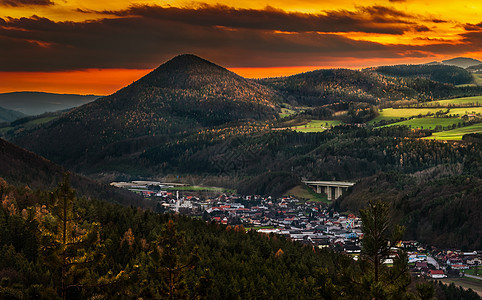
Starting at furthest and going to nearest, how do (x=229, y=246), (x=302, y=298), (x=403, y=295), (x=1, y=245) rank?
(x=229, y=246) → (x=302, y=298) → (x=1, y=245) → (x=403, y=295)

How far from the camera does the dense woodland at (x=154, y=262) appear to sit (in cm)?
4838

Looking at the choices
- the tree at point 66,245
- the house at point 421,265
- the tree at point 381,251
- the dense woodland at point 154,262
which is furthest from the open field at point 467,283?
the tree at point 66,245

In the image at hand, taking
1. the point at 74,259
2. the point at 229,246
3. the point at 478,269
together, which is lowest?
the point at 478,269

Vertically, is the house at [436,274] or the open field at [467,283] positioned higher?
the house at [436,274]

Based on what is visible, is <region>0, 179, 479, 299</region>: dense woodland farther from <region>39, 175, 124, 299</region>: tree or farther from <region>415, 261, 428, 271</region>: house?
<region>415, 261, 428, 271</region>: house

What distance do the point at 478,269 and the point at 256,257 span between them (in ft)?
225

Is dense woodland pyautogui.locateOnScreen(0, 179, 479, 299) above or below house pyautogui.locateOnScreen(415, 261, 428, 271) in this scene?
above

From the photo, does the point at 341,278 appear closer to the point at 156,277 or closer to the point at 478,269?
the point at 156,277

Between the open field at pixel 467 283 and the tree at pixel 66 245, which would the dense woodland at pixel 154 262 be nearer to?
the tree at pixel 66 245

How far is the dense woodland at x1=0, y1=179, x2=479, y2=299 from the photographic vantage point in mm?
48375

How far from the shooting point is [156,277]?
2200 inches

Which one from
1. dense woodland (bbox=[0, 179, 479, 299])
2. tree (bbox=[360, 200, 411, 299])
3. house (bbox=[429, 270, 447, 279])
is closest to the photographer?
tree (bbox=[360, 200, 411, 299])

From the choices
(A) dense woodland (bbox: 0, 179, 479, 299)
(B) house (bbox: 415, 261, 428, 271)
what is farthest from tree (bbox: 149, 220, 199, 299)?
(B) house (bbox: 415, 261, 428, 271)

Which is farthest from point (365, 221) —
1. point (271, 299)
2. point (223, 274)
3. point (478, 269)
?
point (478, 269)
